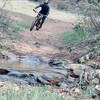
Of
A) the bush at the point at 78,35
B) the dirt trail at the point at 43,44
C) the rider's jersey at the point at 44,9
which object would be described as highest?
the rider's jersey at the point at 44,9

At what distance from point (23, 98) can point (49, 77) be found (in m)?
4.32

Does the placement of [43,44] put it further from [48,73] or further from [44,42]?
[48,73]

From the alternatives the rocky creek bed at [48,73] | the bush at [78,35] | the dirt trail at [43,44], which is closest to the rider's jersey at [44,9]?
the dirt trail at [43,44]

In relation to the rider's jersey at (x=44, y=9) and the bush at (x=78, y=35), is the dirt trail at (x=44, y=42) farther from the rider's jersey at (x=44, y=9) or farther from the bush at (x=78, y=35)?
the rider's jersey at (x=44, y=9)

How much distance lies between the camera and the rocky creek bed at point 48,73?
8.04 metres

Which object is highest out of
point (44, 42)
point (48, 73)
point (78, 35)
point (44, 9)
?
point (44, 9)

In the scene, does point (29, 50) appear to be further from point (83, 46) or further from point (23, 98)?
point (23, 98)

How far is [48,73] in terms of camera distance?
9258mm

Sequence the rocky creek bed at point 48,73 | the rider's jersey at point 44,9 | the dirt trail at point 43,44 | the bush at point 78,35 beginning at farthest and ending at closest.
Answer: the rider's jersey at point 44,9
the bush at point 78,35
the dirt trail at point 43,44
the rocky creek bed at point 48,73

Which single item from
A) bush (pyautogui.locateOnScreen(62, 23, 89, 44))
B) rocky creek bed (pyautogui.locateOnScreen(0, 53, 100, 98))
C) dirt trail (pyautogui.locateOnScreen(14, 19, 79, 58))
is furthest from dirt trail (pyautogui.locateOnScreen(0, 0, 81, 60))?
rocky creek bed (pyautogui.locateOnScreen(0, 53, 100, 98))

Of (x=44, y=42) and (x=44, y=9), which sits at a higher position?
(x=44, y=9)

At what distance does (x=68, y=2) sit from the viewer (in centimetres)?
3042

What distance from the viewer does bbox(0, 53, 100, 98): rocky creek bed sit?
804 cm

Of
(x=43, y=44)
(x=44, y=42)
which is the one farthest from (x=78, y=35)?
(x=43, y=44)
